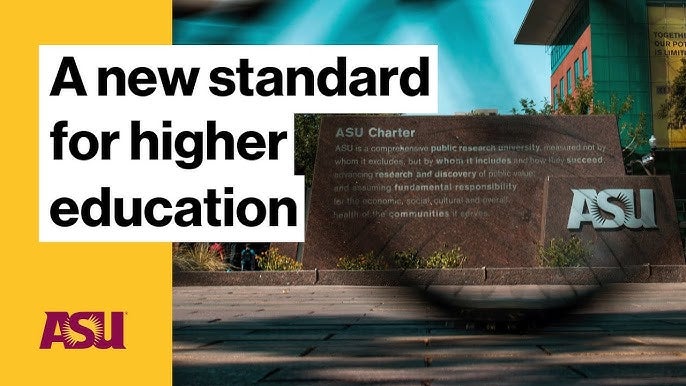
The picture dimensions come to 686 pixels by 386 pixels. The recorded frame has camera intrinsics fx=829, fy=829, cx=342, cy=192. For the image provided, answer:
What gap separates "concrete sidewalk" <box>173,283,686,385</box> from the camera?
2.28m

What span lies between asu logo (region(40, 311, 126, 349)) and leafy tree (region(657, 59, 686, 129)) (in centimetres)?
180

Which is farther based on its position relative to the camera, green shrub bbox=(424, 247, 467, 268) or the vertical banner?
green shrub bbox=(424, 247, 467, 268)

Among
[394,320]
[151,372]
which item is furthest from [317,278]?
[151,372]

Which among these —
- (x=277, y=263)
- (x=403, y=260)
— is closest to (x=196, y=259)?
(x=277, y=263)

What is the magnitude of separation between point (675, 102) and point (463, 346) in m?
1.21

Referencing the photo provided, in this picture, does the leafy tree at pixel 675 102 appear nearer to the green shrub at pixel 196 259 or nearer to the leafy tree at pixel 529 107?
the leafy tree at pixel 529 107

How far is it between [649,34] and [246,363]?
1.53m

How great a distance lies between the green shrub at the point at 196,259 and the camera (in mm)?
11433

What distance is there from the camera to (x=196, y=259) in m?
11.9

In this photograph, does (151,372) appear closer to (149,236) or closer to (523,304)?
(149,236)

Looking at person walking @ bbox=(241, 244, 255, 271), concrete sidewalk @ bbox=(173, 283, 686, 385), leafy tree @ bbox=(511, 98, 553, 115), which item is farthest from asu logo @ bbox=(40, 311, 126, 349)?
person walking @ bbox=(241, 244, 255, 271)

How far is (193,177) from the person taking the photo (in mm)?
3121

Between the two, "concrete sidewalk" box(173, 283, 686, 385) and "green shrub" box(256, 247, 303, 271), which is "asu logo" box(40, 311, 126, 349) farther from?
"green shrub" box(256, 247, 303, 271)

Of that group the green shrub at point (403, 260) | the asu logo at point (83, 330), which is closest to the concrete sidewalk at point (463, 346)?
the green shrub at point (403, 260)
